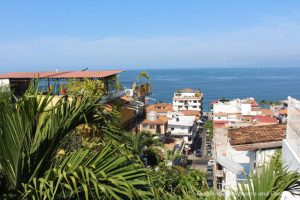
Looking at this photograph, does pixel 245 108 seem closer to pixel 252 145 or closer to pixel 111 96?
pixel 111 96

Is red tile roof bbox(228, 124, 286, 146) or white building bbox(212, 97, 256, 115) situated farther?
white building bbox(212, 97, 256, 115)

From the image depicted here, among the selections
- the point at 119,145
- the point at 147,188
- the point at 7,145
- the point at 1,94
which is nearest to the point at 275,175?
the point at 147,188

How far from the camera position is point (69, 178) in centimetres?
263

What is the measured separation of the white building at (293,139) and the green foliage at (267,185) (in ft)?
13.6

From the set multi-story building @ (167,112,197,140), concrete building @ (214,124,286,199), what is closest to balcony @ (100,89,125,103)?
concrete building @ (214,124,286,199)

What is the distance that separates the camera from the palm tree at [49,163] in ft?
8.44

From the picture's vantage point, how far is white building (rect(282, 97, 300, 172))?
7.21 meters

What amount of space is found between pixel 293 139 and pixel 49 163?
246 inches

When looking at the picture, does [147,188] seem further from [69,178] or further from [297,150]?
[297,150]

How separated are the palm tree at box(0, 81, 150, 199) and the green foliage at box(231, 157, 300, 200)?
0.75 m

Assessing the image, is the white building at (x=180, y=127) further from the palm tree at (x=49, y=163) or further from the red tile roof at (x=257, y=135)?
the palm tree at (x=49, y=163)

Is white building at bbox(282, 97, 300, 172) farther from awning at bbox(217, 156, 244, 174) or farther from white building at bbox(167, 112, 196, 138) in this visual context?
white building at bbox(167, 112, 196, 138)

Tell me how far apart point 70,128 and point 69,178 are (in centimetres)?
53

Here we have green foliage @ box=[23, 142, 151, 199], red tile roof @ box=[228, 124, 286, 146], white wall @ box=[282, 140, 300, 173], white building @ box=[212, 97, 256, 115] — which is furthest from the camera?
white building @ box=[212, 97, 256, 115]
